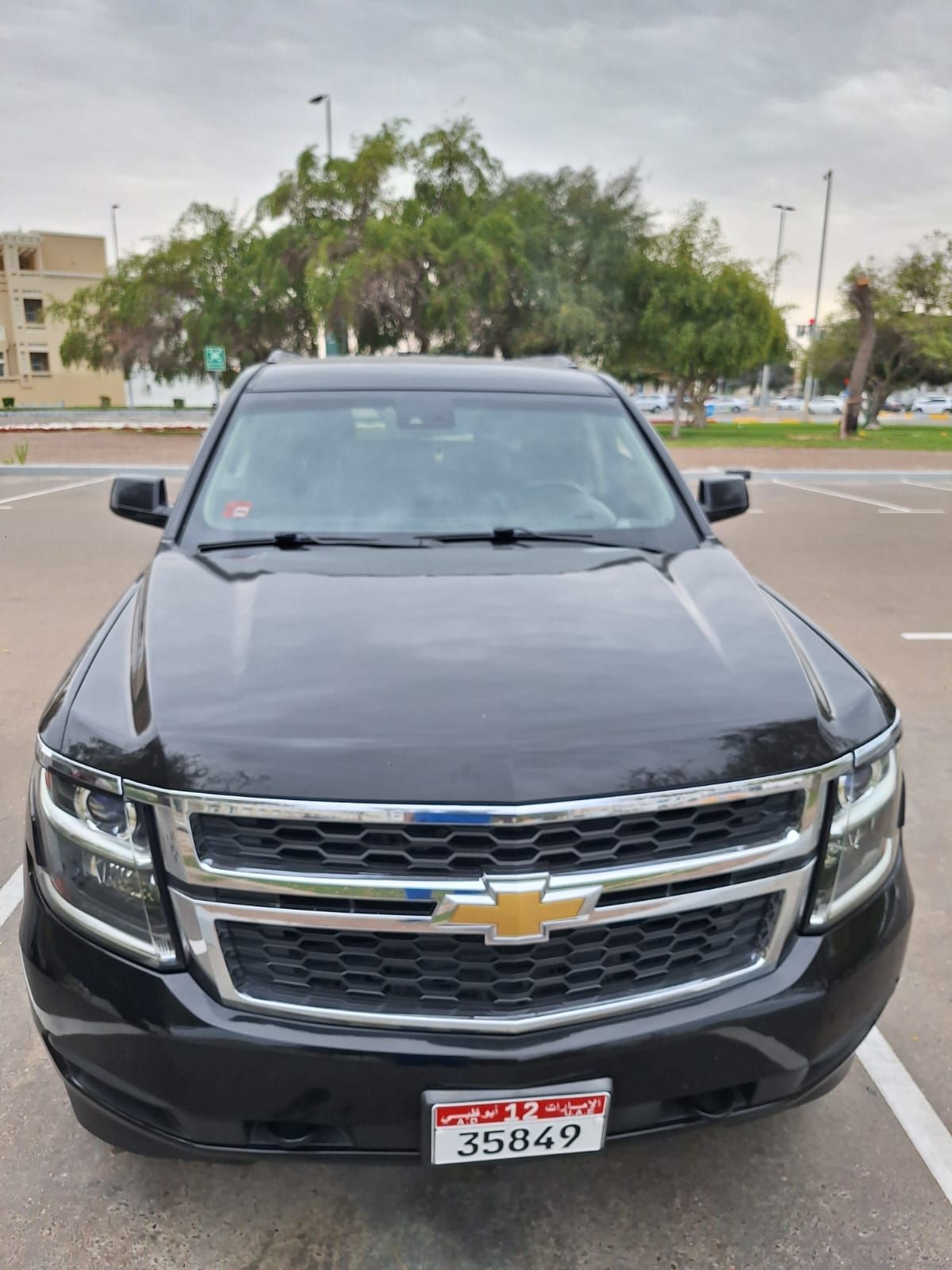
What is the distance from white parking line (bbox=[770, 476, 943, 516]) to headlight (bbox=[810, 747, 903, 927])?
42.8 ft

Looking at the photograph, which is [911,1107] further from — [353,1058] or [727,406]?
[727,406]

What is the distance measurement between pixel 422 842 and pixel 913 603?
7.55 m

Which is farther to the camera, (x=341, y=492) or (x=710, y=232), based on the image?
(x=710, y=232)

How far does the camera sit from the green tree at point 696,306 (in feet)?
108

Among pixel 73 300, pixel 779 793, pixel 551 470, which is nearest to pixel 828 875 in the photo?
→ pixel 779 793

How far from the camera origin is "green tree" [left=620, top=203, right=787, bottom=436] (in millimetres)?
32844

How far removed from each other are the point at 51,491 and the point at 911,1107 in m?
15.7

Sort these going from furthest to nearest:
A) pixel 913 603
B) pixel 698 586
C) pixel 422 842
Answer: pixel 913 603 → pixel 698 586 → pixel 422 842

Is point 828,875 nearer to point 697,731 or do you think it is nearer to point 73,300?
point 697,731

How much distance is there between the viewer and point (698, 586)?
264 centimetres

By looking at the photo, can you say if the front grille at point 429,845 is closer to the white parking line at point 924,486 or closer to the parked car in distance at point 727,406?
the white parking line at point 924,486

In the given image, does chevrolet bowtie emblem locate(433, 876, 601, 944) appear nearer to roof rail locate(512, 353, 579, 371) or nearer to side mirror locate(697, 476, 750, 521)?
side mirror locate(697, 476, 750, 521)

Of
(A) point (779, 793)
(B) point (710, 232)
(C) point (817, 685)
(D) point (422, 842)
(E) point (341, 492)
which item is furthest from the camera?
(B) point (710, 232)

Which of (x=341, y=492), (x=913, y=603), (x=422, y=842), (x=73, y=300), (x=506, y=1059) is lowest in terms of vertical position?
(x=913, y=603)
